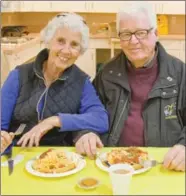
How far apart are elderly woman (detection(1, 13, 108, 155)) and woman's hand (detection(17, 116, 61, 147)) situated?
7cm

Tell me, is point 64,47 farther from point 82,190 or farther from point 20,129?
point 82,190

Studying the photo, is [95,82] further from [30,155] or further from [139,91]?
[30,155]

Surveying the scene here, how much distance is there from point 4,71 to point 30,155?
215 centimetres

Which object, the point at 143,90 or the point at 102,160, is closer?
the point at 102,160

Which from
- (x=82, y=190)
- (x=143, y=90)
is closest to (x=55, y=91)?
(x=143, y=90)

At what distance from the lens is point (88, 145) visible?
1.41 m

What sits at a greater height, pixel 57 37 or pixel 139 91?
pixel 57 37

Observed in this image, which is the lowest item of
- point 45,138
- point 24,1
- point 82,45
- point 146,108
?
point 45,138

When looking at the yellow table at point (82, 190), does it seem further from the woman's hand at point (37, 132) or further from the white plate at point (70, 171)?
the woman's hand at point (37, 132)

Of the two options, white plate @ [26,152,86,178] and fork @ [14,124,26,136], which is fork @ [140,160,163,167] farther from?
fork @ [14,124,26,136]

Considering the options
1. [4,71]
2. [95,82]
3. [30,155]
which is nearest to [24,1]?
[4,71]

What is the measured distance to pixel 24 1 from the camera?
5.57 meters

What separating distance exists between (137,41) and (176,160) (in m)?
0.68

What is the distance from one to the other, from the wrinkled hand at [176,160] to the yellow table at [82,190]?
0.02 meters
